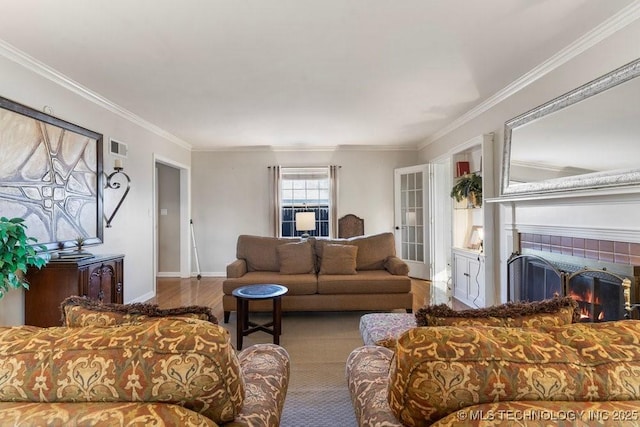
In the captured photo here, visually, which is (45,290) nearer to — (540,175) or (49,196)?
(49,196)

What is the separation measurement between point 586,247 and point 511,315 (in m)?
2.04

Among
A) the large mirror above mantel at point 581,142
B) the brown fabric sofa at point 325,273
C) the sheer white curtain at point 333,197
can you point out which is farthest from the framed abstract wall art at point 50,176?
the large mirror above mantel at point 581,142

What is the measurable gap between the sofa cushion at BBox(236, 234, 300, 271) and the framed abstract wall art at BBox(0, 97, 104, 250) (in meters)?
1.61

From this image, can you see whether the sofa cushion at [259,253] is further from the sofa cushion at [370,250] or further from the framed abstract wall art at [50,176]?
the framed abstract wall art at [50,176]

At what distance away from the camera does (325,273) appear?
3.98 metres

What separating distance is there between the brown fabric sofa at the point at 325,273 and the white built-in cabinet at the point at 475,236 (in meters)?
0.90

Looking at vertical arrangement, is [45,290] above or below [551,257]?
below

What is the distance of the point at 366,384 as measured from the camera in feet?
4.00

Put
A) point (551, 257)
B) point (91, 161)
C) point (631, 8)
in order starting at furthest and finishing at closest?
point (91, 161)
point (551, 257)
point (631, 8)

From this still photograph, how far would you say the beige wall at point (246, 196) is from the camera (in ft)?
21.0

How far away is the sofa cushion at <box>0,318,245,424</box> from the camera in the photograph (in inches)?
30.1

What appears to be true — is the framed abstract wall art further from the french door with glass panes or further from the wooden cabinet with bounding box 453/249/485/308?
the french door with glass panes

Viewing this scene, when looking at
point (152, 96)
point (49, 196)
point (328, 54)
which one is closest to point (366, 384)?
point (328, 54)

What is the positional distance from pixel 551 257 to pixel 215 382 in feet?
10.1
